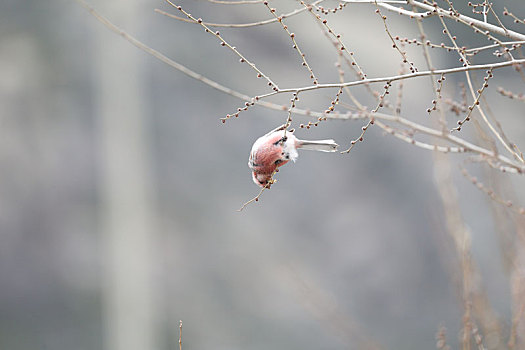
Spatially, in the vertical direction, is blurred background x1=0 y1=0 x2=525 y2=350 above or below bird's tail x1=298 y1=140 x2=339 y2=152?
above

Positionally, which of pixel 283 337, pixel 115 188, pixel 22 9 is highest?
pixel 22 9

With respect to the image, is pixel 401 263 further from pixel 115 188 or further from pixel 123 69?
pixel 123 69

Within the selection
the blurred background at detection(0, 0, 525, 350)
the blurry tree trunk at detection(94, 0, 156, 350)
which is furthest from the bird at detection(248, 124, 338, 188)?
the blurry tree trunk at detection(94, 0, 156, 350)

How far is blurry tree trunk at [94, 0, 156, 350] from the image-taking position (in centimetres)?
471

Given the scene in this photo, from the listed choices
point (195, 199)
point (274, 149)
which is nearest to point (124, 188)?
point (195, 199)

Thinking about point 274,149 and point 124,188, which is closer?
point 274,149

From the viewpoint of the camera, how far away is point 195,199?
468cm

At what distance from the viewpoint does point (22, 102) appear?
15.8 feet

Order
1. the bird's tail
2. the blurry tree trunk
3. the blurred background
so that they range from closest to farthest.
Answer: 1. the bird's tail
2. the blurred background
3. the blurry tree trunk

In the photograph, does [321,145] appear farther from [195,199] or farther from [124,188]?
[124,188]

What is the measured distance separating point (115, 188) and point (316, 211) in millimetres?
1374

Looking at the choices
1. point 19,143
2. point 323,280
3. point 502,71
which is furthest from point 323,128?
point 19,143

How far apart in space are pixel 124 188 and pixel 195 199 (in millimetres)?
518

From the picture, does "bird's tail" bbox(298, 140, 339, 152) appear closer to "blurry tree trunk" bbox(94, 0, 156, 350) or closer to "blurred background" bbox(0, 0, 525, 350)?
"blurred background" bbox(0, 0, 525, 350)
